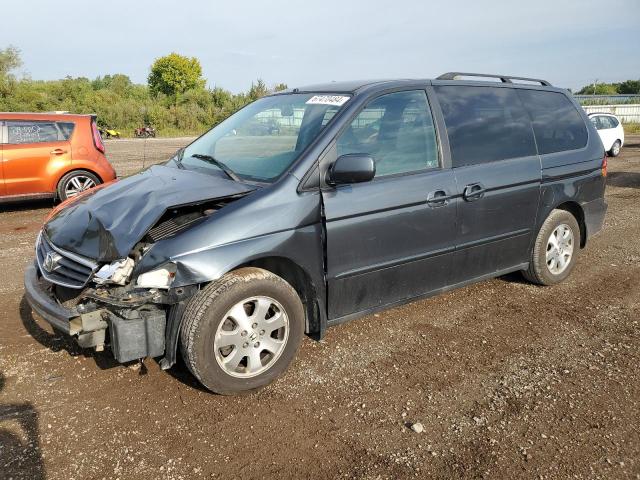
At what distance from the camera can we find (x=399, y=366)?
11.4ft

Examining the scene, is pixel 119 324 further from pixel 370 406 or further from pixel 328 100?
pixel 328 100

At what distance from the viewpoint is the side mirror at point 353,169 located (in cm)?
314

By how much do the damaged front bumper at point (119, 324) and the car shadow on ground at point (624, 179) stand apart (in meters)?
11.5

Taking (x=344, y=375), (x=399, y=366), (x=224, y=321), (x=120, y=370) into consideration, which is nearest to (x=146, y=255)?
(x=224, y=321)

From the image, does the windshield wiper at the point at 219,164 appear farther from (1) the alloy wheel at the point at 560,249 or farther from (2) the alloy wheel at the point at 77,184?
(2) the alloy wheel at the point at 77,184

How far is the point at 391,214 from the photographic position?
348 centimetres

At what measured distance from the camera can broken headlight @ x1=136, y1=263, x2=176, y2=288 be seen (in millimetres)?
2754

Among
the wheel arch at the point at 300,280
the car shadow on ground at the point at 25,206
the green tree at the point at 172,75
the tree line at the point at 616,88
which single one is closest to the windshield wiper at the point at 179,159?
the wheel arch at the point at 300,280

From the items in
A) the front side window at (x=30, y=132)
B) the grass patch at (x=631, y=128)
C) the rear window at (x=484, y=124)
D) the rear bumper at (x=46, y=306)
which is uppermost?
the grass patch at (x=631, y=128)

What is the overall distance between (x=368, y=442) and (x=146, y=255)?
1.57 m

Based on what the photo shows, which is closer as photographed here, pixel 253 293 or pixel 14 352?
pixel 253 293

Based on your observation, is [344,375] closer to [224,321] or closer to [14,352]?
[224,321]

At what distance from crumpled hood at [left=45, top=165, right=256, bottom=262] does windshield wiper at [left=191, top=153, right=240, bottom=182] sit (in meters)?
0.06

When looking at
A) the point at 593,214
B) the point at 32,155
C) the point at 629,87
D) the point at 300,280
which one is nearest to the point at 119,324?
the point at 300,280
